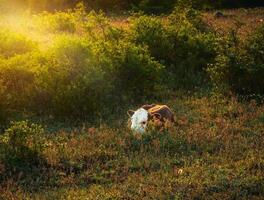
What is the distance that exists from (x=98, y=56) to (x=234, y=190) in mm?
7559

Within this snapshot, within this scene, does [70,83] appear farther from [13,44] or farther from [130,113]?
[13,44]

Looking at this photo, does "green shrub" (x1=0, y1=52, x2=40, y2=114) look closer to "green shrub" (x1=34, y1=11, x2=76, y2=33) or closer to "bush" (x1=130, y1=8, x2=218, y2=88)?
"bush" (x1=130, y1=8, x2=218, y2=88)

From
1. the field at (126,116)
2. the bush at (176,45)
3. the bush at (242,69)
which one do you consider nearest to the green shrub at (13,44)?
the field at (126,116)

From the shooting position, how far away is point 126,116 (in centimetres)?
1323

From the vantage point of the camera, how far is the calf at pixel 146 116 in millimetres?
11598

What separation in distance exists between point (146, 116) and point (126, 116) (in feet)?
4.73

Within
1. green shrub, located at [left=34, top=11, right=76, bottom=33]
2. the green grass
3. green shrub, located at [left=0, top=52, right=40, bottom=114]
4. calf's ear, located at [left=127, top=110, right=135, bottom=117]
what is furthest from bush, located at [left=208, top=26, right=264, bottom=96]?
green shrub, located at [left=34, top=11, right=76, bottom=33]

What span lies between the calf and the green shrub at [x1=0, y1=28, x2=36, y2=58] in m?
6.60

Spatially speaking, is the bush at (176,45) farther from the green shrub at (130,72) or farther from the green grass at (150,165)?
the green grass at (150,165)

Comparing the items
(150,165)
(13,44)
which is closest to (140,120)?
(150,165)

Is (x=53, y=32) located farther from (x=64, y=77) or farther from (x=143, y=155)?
(x=143, y=155)

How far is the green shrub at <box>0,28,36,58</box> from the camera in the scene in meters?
17.7

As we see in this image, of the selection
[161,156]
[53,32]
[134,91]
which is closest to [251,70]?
[134,91]

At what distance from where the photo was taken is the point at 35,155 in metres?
9.99
